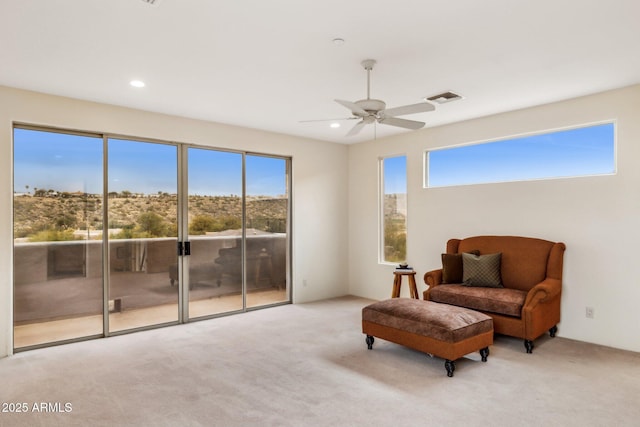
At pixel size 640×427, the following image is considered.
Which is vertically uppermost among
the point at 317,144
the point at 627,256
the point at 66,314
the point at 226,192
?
the point at 317,144

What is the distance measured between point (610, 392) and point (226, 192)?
482cm

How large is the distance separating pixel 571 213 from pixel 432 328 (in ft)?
7.83

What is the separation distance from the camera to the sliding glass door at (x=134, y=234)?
14.0 ft

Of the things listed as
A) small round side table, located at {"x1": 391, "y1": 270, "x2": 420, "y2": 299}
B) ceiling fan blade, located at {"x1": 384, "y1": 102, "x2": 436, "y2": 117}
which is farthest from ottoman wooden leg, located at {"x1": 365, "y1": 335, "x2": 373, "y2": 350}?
ceiling fan blade, located at {"x1": 384, "y1": 102, "x2": 436, "y2": 117}

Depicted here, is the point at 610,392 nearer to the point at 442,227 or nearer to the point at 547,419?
the point at 547,419

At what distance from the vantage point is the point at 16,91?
405 cm

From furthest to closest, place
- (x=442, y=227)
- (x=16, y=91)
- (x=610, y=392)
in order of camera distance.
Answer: (x=442, y=227), (x=16, y=91), (x=610, y=392)

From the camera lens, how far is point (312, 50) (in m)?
3.21

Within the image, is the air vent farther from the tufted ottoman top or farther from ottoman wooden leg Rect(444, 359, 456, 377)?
ottoman wooden leg Rect(444, 359, 456, 377)

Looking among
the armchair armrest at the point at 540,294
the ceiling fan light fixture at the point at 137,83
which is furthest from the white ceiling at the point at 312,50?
the armchair armrest at the point at 540,294

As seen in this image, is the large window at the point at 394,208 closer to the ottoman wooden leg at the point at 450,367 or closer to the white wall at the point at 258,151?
the white wall at the point at 258,151

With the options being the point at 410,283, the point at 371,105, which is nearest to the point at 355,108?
the point at 371,105

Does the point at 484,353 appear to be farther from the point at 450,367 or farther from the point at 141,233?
the point at 141,233

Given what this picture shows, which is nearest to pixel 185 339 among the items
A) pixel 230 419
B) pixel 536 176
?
pixel 230 419
